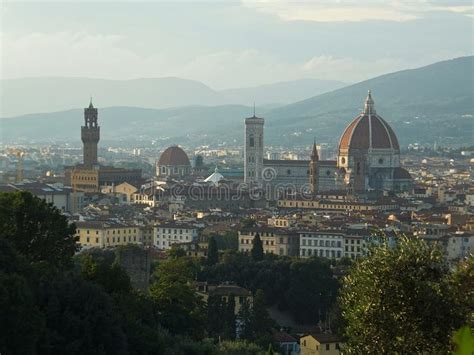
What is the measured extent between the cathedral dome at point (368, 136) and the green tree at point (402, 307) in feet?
280

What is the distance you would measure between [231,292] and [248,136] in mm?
72323

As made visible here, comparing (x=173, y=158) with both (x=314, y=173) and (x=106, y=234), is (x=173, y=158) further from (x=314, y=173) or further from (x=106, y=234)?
(x=106, y=234)

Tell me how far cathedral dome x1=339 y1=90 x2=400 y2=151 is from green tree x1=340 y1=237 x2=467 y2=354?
280 ft

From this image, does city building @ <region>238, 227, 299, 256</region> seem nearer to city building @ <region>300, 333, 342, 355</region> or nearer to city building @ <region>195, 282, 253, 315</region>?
city building @ <region>195, 282, 253, 315</region>

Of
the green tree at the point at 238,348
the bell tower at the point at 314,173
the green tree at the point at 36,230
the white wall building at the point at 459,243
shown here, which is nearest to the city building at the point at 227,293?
the green tree at the point at 238,348

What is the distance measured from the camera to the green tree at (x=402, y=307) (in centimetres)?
2002

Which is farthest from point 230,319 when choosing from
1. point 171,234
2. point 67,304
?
point 171,234

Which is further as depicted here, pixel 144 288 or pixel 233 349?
pixel 144 288

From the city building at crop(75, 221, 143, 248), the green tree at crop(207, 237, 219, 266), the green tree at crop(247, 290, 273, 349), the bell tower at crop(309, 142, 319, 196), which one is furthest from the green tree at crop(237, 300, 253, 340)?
the bell tower at crop(309, 142, 319, 196)

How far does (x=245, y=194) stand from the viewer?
284 feet

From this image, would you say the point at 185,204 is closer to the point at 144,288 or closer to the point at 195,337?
the point at 144,288

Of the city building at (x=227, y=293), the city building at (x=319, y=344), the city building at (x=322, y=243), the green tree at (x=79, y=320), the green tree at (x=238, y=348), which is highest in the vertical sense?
the green tree at (x=79, y=320)

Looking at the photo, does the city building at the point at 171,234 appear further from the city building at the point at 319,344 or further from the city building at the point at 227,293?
the city building at the point at 319,344

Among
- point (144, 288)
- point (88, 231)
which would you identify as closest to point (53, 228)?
point (144, 288)
